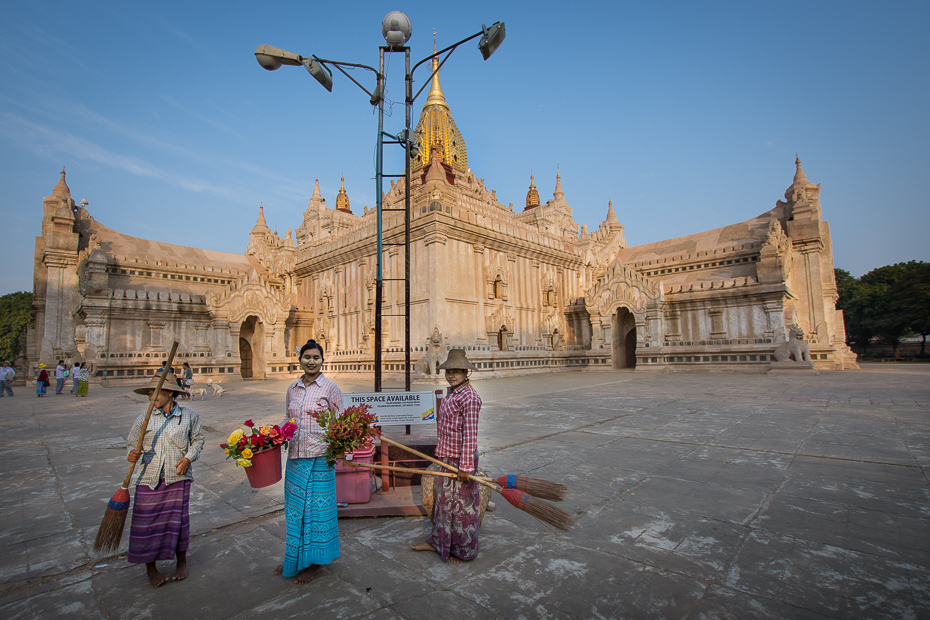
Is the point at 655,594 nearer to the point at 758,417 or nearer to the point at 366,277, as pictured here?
the point at 758,417

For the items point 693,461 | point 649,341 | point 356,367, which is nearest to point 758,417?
point 693,461

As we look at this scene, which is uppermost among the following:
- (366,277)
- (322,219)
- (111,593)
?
(322,219)

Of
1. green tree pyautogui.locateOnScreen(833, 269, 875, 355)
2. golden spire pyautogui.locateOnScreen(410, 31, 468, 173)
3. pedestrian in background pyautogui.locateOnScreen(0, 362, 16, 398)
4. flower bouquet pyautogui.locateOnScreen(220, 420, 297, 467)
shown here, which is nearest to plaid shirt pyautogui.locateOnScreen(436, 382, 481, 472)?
flower bouquet pyautogui.locateOnScreen(220, 420, 297, 467)

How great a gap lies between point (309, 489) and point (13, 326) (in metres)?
61.3

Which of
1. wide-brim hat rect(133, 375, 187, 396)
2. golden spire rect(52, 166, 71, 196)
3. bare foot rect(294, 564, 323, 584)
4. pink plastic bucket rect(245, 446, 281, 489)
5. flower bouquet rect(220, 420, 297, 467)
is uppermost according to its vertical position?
golden spire rect(52, 166, 71, 196)

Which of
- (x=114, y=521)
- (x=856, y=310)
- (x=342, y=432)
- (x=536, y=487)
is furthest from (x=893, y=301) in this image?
(x=114, y=521)

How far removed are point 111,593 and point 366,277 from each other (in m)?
23.9

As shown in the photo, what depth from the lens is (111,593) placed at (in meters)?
3.32

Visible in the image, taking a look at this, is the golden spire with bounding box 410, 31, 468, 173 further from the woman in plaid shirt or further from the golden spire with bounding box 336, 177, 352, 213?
the woman in plaid shirt

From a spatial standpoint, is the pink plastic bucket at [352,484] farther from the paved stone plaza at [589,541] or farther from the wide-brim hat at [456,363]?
the wide-brim hat at [456,363]

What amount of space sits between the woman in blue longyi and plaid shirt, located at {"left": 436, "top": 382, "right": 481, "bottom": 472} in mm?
920

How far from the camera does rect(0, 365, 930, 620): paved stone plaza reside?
3080mm

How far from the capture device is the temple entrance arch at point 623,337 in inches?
1062

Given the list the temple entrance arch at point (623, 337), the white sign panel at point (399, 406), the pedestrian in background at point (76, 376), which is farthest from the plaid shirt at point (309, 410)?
the temple entrance arch at point (623, 337)
